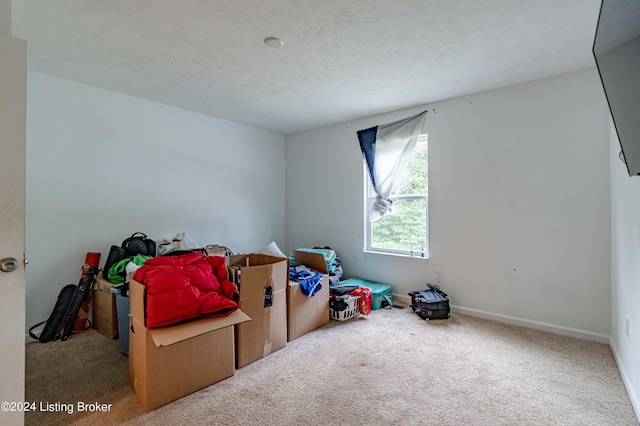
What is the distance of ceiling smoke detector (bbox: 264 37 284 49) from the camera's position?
2215 mm

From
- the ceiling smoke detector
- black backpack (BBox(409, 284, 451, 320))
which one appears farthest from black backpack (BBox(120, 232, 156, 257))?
black backpack (BBox(409, 284, 451, 320))

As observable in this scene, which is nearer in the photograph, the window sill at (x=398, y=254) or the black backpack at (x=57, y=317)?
the black backpack at (x=57, y=317)

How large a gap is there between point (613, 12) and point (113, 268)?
3.71 m

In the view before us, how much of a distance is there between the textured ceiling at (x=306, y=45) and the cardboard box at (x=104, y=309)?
6.67 feet

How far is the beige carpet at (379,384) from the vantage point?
1.71 meters

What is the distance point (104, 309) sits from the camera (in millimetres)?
2805

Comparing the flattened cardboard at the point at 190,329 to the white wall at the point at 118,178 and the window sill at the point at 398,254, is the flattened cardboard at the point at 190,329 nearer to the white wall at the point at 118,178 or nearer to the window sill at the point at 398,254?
the white wall at the point at 118,178

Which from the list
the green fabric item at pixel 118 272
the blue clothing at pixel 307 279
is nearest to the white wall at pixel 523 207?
the blue clothing at pixel 307 279

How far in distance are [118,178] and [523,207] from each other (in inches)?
171

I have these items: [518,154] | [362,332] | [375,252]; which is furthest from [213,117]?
[518,154]

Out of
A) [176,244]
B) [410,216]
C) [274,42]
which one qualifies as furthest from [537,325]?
[176,244]

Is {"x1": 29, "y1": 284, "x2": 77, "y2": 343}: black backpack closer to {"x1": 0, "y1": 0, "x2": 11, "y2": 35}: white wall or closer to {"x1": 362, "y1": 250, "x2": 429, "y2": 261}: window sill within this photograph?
{"x1": 0, "y1": 0, "x2": 11, "y2": 35}: white wall

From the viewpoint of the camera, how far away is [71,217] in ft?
9.71

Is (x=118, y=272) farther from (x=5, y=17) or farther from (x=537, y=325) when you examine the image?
(x=537, y=325)
